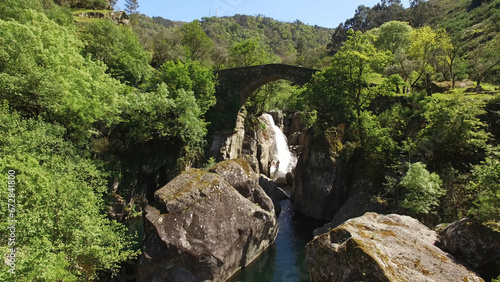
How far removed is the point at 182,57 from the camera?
40906mm

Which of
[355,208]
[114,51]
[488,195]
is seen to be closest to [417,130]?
[355,208]

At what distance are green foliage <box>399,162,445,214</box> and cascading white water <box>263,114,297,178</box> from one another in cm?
1828

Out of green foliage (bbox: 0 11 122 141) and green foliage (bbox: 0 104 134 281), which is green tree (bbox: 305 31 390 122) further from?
green foliage (bbox: 0 104 134 281)

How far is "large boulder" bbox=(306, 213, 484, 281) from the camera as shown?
7559 millimetres

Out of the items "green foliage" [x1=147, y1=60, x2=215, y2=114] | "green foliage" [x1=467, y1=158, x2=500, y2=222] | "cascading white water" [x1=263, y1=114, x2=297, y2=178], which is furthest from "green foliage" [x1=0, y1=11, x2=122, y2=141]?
"cascading white water" [x1=263, y1=114, x2=297, y2=178]

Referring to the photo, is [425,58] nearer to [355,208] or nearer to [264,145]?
[355,208]

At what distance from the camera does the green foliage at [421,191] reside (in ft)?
42.4

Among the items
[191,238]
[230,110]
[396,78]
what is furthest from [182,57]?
[191,238]

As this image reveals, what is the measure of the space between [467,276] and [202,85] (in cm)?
2311

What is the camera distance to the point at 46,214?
859cm

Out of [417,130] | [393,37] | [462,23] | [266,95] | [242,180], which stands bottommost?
[242,180]

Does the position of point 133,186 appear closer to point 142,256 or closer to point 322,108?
point 142,256

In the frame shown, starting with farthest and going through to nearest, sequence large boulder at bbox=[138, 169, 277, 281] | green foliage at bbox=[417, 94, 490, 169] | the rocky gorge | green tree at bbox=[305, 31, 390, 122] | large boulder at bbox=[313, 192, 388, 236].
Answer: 1. green tree at bbox=[305, 31, 390, 122]
2. large boulder at bbox=[313, 192, 388, 236]
3. green foliage at bbox=[417, 94, 490, 169]
4. large boulder at bbox=[138, 169, 277, 281]
5. the rocky gorge

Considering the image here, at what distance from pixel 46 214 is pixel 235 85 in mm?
23919
